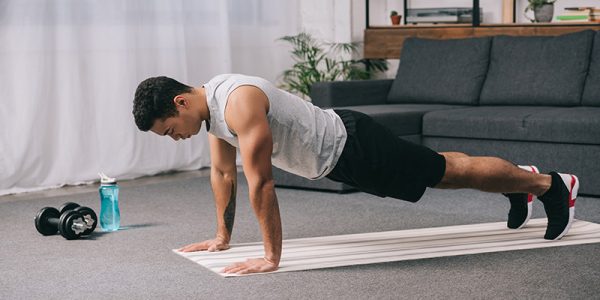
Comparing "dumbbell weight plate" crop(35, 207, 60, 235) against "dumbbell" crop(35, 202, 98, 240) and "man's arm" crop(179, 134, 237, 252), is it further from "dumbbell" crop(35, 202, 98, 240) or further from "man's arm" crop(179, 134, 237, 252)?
"man's arm" crop(179, 134, 237, 252)

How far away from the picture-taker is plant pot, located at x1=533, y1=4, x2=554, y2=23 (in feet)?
18.5

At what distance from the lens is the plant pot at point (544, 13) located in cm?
565

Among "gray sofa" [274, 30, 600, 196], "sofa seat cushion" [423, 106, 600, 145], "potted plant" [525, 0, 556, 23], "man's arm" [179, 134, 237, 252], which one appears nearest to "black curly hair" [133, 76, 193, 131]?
"man's arm" [179, 134, 237, 252]

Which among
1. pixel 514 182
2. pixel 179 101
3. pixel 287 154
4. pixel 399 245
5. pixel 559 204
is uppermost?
pixel 179 101

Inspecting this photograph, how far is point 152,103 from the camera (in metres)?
2.99

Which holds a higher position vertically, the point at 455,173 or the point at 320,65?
the point at 320,65

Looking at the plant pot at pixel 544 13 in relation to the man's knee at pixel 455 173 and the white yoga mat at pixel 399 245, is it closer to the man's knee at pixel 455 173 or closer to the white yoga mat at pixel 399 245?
the white yoga mat at pixel 399 245

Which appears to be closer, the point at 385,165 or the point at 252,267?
the point at 252,267

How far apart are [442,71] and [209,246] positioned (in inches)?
97.8

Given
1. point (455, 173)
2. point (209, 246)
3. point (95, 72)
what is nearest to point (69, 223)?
point (209, 246)

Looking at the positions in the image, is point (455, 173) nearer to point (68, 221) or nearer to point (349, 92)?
point (68, 221)

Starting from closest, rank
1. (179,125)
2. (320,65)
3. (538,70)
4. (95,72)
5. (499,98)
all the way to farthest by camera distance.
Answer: (179,125), (538,70), (499,98), (95,72), (320,65)

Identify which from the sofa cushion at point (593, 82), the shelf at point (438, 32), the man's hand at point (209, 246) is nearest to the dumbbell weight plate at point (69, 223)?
the man's hand at point (209, 246)

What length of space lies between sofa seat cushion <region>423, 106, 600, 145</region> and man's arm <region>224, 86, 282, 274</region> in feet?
6.32
